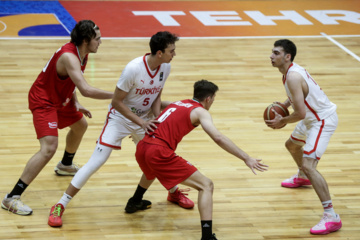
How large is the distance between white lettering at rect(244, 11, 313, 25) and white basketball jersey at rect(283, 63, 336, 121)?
711 cm

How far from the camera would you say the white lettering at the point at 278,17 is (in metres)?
12.5

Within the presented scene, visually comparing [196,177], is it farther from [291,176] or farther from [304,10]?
[304,10]

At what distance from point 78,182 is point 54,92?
→ 837 millimetres

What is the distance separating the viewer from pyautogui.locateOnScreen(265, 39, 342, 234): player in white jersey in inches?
209

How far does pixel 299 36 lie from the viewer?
11641mm

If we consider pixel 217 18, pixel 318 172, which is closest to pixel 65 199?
pixel 318 172

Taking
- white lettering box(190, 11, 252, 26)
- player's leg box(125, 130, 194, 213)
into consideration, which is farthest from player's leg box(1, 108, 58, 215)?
white lettering box(190, 11, 252, 26)

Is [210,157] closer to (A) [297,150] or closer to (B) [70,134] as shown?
(A) [297,150]

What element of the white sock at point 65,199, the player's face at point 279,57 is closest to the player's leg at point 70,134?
the white sock at point 65,199

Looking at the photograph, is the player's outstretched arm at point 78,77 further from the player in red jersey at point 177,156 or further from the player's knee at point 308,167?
the player's knee at point 308,167

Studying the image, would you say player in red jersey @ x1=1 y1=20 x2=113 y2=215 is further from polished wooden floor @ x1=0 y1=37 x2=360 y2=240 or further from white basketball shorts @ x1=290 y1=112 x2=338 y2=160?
white basketball shorts @ x1=290 y1=112 x2=338 y2=160

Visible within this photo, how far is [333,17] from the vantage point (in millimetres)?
13008

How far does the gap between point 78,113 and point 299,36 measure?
6.61 m

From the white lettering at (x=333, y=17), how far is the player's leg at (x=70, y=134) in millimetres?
7743
